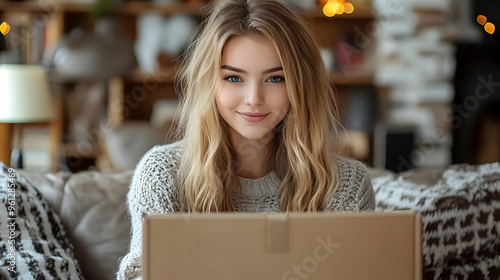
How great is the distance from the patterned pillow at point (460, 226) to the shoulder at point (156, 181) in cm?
56

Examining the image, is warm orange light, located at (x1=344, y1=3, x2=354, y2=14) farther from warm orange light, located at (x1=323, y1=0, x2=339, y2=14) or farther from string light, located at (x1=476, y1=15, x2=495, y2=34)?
string light, located at (x1=476, y1=15, x2=495, y2=34)

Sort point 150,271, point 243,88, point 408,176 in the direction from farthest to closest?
point 408,176 < point 243,88 < point 150,271

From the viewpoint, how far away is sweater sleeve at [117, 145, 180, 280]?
116 centimetres

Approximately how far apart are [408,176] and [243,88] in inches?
26.0

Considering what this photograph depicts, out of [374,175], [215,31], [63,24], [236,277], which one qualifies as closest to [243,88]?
[215,31]

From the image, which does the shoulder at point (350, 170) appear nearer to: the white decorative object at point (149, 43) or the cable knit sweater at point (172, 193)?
the cable knit sweater at point (172, 193)

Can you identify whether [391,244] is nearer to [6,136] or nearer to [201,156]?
[201,156]

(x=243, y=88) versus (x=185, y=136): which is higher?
(x=243, y=88)

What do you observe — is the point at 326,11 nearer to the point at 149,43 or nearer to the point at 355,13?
the point at 355,13

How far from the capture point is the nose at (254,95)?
1.18 m

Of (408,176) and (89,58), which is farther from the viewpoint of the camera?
(89,58)

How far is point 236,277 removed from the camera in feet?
2.72

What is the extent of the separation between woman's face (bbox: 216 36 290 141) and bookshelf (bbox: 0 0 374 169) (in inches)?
86.4

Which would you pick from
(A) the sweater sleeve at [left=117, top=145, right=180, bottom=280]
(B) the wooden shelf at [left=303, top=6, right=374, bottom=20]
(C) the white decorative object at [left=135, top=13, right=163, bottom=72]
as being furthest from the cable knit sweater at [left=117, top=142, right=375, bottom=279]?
(B) the wooden shelf at [left=303, top=6, right=374, bottom=20]
